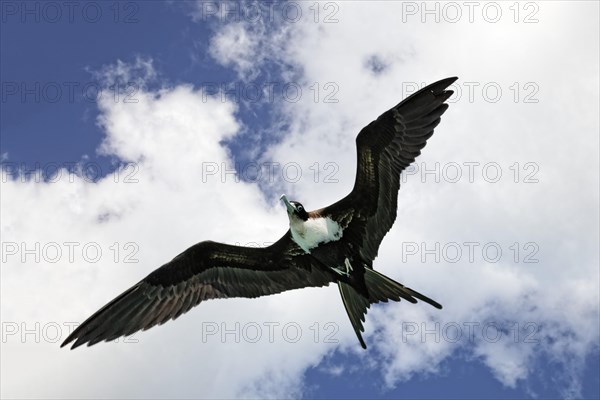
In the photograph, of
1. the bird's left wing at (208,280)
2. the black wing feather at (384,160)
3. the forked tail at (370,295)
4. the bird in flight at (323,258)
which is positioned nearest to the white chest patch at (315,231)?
the bird in flight at (323,258)

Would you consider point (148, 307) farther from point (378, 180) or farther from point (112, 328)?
point (378, 180)

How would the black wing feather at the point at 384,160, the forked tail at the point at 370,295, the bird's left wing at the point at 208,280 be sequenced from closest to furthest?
1. the forked tail at the point at 370,295
2. the black wing feather at the point at 384,160
3. the bird's left wing at the point at 208,280

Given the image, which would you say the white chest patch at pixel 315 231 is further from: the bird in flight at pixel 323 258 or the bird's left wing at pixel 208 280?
the bird's left wing at pixel 208 280

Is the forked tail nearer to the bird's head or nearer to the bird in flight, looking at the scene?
the bird in flight

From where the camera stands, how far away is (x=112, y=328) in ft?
36.0

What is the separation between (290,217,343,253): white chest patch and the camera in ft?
35.0

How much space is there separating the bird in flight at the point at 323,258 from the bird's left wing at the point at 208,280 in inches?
0.6

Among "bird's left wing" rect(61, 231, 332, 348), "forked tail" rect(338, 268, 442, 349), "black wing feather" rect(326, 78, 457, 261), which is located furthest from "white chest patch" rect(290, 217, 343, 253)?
"forked tail" rect(338, 268, 442, 349)

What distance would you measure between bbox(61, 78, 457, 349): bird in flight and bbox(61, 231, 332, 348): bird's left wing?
0.05 feet

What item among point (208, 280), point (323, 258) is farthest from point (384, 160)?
point (208, 280)

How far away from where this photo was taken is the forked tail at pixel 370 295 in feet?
33.4

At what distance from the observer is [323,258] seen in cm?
1100

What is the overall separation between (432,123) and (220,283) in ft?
13.9

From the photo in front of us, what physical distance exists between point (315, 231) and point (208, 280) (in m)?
2.13
